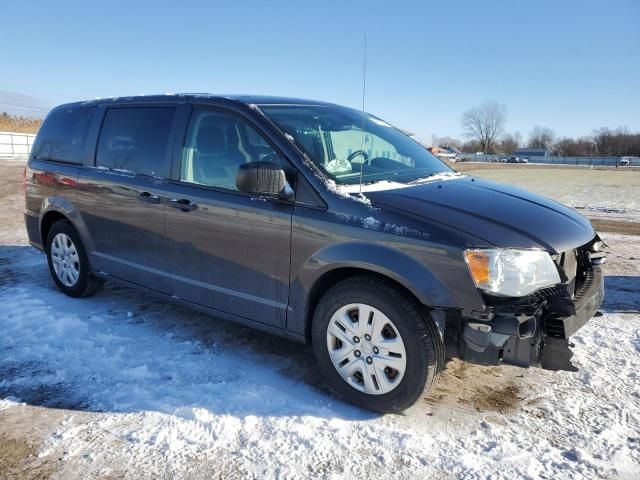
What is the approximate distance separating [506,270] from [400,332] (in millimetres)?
659

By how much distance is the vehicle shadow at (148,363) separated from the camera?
3.18 meters

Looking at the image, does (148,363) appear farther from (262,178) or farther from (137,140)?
(137,140)

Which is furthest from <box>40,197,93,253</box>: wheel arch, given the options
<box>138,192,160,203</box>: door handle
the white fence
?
the white fence

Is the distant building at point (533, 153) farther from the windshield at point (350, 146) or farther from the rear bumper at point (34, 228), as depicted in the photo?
the rear bumper at point (34, 228)

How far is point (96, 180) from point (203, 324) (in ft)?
5.21

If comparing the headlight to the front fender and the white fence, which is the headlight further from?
the white fence

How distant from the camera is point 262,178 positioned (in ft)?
10.5

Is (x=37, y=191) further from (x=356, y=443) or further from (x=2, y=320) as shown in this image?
(x=356, y=443)

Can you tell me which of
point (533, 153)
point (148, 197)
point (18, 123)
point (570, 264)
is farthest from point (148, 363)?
point (533, 153)

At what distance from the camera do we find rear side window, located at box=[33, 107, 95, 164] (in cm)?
490

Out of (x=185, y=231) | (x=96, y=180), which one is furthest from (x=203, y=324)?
(x=96, y=180)

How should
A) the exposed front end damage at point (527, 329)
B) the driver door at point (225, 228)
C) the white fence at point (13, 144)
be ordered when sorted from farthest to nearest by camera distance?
the white fence at point (13, 144), the driver door at point (225, 228), the exposed front end damage at point (527, 329)

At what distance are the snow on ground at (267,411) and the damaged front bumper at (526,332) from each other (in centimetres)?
44

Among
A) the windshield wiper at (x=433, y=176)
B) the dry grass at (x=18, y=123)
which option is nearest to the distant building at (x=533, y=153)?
the dry grass at (x=18, y=123)
